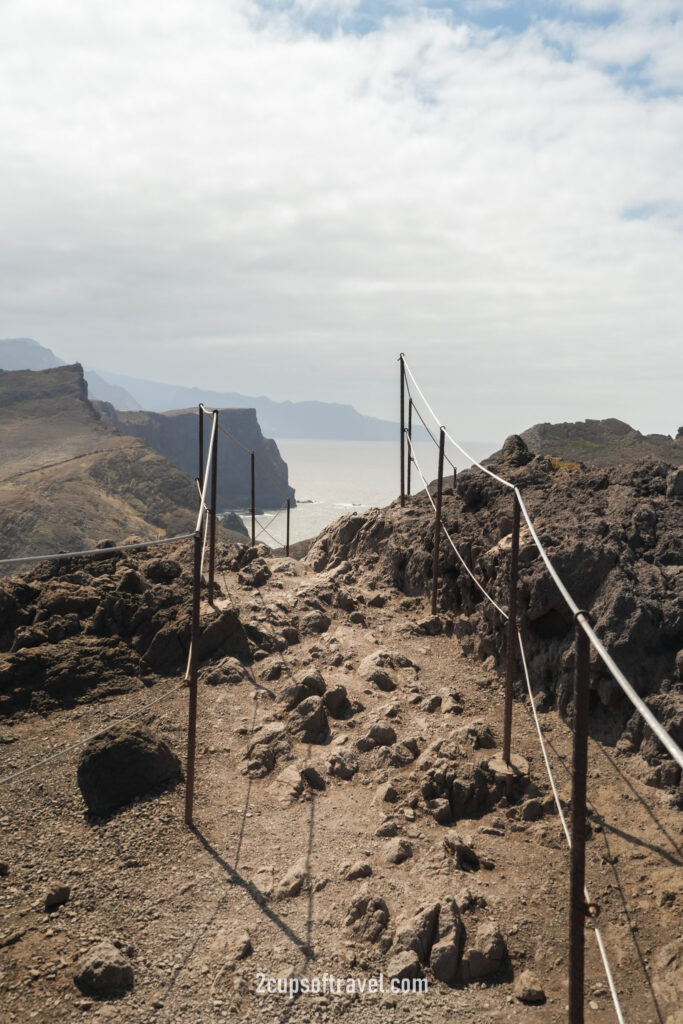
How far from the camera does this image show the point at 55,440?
114m

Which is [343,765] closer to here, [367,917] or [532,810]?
[532,810]

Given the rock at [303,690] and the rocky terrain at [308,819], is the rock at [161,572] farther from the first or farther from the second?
the rock at [303,690]

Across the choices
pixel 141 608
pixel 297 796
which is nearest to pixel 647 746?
pixel 297 796

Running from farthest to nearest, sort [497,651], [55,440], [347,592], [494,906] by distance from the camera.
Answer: [55,440]
[347,592]
[497,651]
[494,906]

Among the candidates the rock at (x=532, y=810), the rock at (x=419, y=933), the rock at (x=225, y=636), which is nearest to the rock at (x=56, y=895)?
the rock at (x=419, y=933)

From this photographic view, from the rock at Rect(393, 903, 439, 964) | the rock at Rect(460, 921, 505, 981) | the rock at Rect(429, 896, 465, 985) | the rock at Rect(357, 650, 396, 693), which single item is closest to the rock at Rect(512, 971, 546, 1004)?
the rock at Rect(460, 921, 505, 981)

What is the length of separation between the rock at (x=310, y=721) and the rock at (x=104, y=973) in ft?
17.4

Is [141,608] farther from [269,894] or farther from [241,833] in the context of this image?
[269,894]

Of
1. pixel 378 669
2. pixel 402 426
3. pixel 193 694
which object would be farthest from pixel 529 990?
pixel 402 426

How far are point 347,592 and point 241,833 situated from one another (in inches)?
325

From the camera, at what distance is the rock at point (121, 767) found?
1158 centimetres

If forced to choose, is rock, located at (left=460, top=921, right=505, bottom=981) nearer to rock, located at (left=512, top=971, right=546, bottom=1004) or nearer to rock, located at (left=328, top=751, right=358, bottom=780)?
rock, located at (left=512, top=971, right=546, bottom=1004)

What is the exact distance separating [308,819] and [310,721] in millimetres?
2382

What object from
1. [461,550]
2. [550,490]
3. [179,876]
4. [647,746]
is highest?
[550,490]
